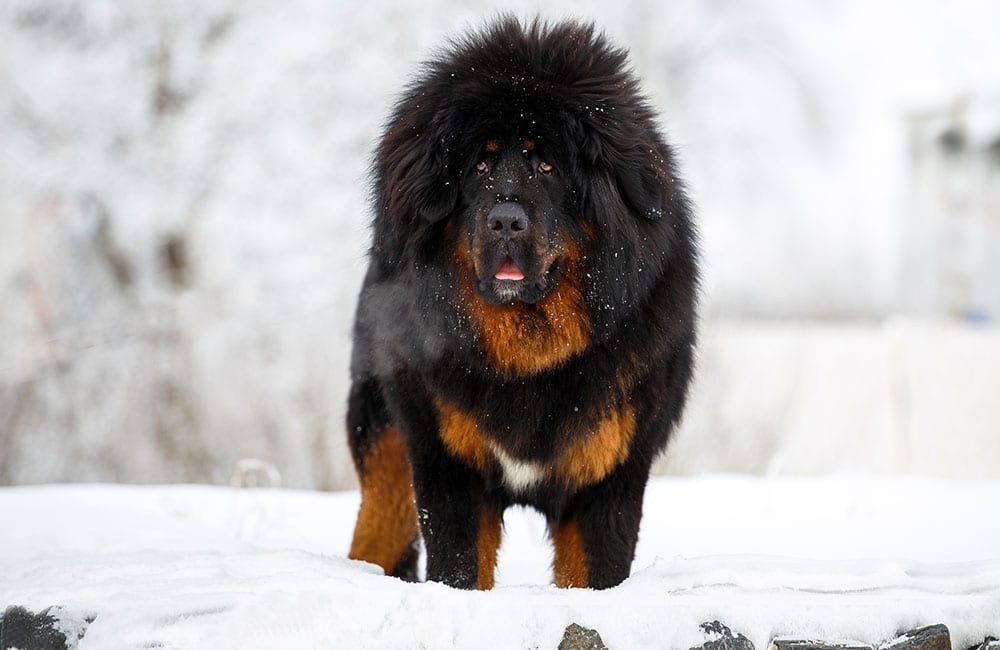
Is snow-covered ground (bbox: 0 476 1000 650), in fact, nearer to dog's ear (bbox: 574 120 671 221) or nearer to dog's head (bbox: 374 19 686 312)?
dog's head (bbox: 374 19 686 312)

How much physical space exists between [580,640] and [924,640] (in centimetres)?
94

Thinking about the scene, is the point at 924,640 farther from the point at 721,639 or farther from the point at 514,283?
the point at 514,283

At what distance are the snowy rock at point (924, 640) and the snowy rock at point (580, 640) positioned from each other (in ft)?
2.52

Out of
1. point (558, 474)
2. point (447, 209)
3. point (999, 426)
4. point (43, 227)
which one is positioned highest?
point (43, 227)

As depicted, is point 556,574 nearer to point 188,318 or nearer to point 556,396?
point 556,396

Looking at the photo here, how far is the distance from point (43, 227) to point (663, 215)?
943 cm

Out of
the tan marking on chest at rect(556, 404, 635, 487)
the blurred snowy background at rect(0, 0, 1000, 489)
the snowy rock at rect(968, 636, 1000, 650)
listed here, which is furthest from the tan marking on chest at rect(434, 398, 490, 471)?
the blurred snowy background at rect(0, 0, 1000, 489)

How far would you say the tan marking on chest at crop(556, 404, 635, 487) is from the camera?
340cm

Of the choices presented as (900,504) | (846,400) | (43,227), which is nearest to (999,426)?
(846,400)

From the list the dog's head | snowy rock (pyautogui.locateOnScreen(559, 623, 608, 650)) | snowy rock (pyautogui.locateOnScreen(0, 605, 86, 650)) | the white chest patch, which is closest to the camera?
snowy rock (pyautogui.locateOnScreen(559, 623, 608, 650))

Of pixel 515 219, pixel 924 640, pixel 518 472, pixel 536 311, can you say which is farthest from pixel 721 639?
pixel 515 219

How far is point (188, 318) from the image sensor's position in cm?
1126

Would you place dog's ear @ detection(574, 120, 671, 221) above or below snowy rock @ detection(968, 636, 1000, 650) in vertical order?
above

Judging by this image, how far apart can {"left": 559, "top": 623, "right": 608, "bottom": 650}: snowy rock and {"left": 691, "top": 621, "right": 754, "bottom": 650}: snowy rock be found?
0.26 meters
